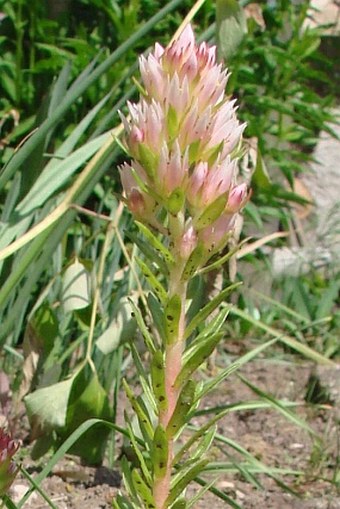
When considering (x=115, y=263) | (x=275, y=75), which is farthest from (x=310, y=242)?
(x=115, y=263)

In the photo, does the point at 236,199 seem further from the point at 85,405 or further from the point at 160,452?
the point at 85,405

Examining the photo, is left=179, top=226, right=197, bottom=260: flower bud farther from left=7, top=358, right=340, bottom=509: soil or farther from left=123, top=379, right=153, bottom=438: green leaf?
left=7, top=358, right=340, bottom=509: soil

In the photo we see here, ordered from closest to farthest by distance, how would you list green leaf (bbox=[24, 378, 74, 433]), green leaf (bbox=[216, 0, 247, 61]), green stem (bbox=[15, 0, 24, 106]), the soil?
green leaf (bbox=[216, 0, 247, 61])
green leaf (bbox=[24, 378, 74, 433])
the soil
green stem (bbox=[15, 0, 24, 106])

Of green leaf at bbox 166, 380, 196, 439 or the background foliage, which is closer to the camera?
green leaf at bbox 166, 380, 196, 439

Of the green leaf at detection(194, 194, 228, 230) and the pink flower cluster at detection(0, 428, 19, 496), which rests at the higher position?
the green leaf at detection(194, 194, 228, 230)

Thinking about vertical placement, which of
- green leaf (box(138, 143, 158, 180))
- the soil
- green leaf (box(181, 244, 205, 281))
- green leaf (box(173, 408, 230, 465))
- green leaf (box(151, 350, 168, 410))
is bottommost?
the soil

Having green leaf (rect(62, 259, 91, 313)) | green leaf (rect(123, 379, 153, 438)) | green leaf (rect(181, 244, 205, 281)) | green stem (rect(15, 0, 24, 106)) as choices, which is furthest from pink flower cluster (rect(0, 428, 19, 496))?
green stem (rect(15, 0, 24, 106))

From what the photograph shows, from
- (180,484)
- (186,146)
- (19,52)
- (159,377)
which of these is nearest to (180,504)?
(180,484)

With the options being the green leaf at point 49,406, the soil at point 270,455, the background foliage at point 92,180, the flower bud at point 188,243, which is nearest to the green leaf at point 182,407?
the flower bud at point 188,243
